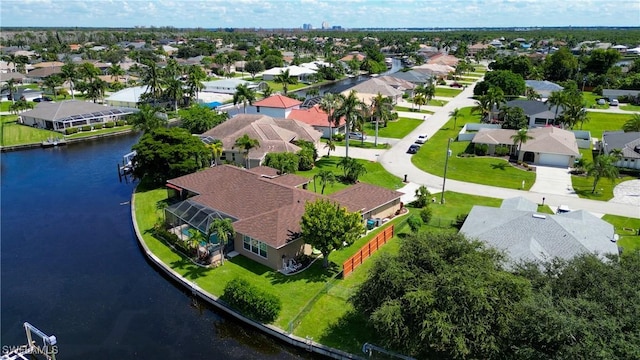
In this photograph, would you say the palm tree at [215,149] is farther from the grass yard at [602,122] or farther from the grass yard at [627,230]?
the grass yard at [602,122]

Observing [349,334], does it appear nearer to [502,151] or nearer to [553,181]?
[553,181]

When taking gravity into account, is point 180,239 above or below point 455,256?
below

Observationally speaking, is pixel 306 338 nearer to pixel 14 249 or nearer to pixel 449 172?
pixel 14 249

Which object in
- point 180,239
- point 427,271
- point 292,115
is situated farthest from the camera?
point 292,115

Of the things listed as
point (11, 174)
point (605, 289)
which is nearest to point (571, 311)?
point (605, 289)

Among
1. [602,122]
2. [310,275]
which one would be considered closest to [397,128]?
[602,122]

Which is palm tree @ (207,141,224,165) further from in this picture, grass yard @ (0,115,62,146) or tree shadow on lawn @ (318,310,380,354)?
grass yard @ (0,115,62,146)

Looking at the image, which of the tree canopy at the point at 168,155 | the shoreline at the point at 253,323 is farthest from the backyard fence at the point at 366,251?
the tree canopy at the point at 168,155

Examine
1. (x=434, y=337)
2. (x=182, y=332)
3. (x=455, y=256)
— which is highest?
(x=455, y=256)
